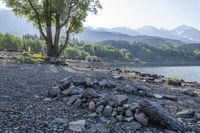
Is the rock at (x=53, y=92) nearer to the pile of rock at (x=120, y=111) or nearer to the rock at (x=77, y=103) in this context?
the pile of rock at (x=120, y=111)

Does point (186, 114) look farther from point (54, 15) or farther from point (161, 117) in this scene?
point (54, 15)

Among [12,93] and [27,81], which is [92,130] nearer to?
[12,93]

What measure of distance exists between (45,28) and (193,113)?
124 ft

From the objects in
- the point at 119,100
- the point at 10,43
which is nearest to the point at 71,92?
the point at 119,100

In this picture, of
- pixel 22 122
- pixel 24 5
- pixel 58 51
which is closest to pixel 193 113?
pixel 22 122

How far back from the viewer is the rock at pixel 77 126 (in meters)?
10.5

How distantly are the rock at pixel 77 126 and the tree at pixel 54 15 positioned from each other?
34.3 m

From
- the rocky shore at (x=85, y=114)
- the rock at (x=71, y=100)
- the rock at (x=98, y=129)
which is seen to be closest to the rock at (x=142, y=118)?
the rocky shore at (x=85, y=114)

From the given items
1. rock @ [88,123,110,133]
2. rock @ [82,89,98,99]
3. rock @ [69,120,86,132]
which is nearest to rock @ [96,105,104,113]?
rock @ [82,89,98,99]

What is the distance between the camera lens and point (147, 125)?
11359mm

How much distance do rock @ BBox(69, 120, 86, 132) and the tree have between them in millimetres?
34320

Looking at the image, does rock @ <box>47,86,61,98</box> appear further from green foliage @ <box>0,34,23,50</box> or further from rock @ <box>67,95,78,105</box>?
green foliage @ <box>0,34,23,50</box>

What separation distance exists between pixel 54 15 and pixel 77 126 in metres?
37.3

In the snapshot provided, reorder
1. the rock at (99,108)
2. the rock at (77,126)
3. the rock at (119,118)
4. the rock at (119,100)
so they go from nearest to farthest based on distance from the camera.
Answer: the rock at (77,126), the rock at (119,118), the rock at (99,108), the rock at (119,100)
